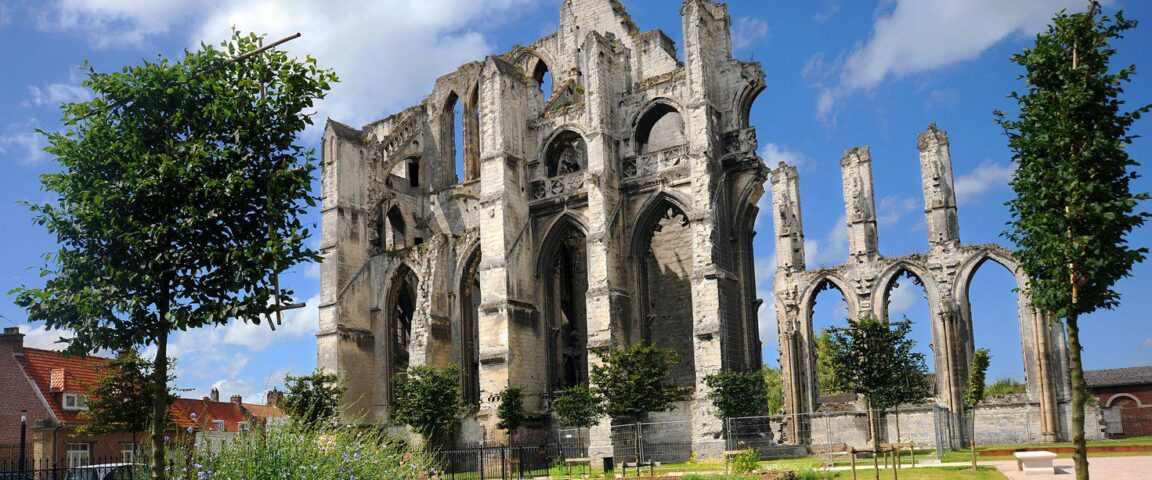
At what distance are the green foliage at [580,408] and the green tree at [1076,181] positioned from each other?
16.0m

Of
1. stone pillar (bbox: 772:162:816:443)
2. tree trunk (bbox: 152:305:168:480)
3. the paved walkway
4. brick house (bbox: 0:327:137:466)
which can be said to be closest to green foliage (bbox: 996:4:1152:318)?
the paved walkway

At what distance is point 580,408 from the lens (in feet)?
90.5

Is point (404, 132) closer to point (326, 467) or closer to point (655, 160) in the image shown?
point (655, 160)

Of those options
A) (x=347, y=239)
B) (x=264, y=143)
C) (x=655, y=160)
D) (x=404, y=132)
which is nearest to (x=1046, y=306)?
(x=264, y=143)

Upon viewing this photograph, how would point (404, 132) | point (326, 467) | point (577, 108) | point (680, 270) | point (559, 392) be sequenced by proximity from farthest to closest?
point (404, 132)
point (680, 270)
point (577, 108)
point (559, 392)
point (326, 467)

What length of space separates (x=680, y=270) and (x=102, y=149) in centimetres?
2626

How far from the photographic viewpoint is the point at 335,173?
36.7 m

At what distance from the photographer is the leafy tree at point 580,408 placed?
27.3 m

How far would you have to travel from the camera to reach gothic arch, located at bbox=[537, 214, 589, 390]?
108 ft

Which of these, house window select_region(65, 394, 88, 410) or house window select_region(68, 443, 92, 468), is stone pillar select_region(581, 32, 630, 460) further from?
house window select_region(65, 394, 88, 410)

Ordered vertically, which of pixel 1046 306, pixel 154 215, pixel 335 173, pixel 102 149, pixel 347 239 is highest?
pixel 335 173

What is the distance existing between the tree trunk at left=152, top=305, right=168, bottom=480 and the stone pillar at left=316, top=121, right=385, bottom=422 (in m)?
22.8

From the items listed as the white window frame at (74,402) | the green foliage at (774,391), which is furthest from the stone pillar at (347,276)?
the green foliage at (774,391)

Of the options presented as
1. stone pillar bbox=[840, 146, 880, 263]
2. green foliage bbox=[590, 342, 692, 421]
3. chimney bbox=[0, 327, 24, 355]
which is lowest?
green foliage bbox=[590, 342, 692, 421]
